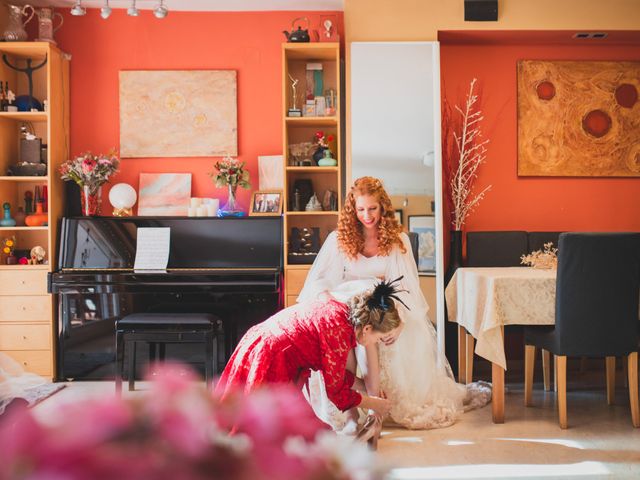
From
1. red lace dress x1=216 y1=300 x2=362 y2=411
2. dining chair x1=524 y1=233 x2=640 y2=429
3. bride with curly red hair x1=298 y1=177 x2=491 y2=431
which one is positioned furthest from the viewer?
bride with curly red hair x1=298 y1=177 x2=491 y2=431

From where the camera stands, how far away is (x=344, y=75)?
464 cm

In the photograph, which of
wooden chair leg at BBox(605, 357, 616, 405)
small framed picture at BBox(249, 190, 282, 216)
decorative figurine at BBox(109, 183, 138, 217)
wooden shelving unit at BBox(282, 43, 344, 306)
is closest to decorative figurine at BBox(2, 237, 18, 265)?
decorative figurine at BBox(109, 183, 138, 217)

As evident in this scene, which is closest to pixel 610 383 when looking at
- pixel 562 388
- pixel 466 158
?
pixel 562 388

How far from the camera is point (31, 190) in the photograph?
4730 mm

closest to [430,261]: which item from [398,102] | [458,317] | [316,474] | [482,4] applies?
[458,317]

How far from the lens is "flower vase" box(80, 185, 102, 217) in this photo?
4441mm

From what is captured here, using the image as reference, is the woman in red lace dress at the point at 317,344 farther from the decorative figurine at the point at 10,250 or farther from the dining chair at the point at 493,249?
the decorative figurine at the point at 10,250

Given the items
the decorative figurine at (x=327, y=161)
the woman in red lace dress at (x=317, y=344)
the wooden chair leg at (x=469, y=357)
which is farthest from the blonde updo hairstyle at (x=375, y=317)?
the decorative figurine at (x=327, y=161)

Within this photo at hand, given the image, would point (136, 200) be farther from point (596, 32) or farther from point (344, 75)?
point (596, 32)

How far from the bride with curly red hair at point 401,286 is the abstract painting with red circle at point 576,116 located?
1913 mm

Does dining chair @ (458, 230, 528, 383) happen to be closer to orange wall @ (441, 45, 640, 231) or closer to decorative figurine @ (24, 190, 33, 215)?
orange wall @ (441, 45, 640, 231)

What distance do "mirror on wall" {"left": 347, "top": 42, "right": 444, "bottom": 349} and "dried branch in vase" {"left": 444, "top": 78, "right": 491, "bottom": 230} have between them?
0.27m

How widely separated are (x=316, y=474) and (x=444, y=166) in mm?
4628

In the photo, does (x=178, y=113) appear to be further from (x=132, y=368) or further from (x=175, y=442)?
(x=175, y=442)
